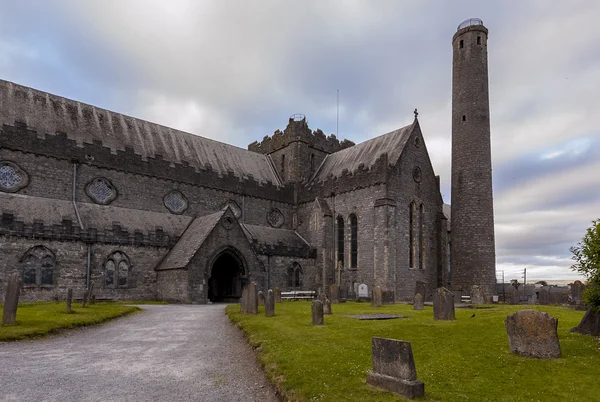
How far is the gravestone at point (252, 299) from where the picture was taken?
1777 cm

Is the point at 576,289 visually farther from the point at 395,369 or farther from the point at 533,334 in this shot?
the point at 395,369

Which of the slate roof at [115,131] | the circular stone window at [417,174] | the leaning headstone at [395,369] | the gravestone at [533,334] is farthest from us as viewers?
the circular stone window at [417,174]

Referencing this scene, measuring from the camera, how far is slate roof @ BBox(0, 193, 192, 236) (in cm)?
2402

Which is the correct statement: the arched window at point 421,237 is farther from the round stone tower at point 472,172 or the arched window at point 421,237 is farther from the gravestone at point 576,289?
the gravestone at point 576,289

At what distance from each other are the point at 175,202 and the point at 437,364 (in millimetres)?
25816

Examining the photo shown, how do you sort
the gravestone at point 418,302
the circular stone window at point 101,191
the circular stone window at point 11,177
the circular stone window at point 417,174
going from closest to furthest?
the gravestone at point 418,302
the circular stone window at point 11,177
the circular stone window at point 101,191
the circular stone window at point 417,174

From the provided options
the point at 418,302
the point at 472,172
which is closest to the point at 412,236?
the point at 472,172

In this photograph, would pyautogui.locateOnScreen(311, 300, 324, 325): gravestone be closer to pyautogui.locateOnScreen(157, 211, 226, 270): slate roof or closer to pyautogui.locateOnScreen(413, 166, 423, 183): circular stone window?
pyautogui.locateOnScreen(157, 211, 226, 270): slate roof

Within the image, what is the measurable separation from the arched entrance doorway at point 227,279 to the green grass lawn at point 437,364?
50.6 feet

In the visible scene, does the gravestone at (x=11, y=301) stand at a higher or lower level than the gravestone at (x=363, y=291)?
higher

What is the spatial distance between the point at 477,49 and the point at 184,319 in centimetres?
2833

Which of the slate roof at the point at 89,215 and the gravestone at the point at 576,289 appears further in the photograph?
the gravestone at the point at 576,289

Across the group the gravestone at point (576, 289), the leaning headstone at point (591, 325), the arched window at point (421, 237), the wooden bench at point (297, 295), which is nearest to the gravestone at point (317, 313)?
the leaning headstone at point (591, 325)

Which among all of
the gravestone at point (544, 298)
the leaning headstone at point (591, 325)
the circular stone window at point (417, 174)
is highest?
the circular stone window at point (417, 174)
